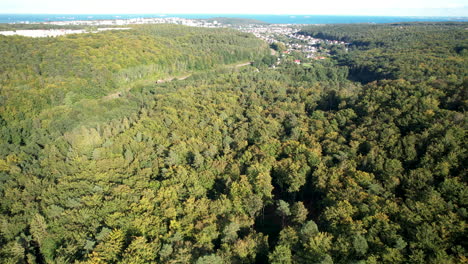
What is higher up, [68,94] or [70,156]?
[68,94]

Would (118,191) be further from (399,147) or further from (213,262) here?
(399,147)

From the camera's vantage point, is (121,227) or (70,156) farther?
(70,156)

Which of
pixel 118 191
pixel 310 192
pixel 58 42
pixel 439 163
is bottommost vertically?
pixel 310 192

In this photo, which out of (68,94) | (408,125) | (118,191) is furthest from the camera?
(68,94)

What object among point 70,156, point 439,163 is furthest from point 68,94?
point 439,163

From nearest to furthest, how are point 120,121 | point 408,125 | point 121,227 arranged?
point 121,227 → point 408,125 → point 120,121

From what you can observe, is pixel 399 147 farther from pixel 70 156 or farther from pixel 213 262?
pixel 70 156
